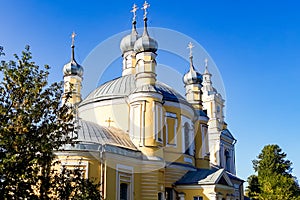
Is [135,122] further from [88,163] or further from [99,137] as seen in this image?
[88,163]

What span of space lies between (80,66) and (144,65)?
667 centimetres

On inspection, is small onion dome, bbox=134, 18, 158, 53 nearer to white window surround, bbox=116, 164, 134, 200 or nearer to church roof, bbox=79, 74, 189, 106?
church roof, bbox=79, 74, 189, 106

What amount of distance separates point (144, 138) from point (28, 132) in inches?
532

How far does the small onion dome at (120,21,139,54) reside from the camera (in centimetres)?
3362

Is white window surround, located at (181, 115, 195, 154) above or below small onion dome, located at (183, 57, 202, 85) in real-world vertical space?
below

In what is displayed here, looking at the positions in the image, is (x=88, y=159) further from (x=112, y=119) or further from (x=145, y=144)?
(x=112, y=119)

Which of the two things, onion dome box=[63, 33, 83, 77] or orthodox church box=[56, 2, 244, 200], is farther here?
onion dome box=[63, 33, 83, 77]

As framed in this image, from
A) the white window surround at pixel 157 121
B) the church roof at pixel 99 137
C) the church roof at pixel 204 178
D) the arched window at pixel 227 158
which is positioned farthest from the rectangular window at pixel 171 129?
the arched window at pixel 227 158

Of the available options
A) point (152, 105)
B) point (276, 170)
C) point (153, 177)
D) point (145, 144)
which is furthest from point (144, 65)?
point (276, 170)

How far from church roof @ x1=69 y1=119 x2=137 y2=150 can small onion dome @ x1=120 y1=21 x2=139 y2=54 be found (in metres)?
11.1

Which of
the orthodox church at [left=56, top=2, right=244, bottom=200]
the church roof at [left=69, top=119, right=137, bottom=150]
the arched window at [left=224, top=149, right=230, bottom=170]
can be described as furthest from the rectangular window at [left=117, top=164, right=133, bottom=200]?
the arched window at [left=224, top=149, right=230, bottom=170]

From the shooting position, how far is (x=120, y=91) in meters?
27.2

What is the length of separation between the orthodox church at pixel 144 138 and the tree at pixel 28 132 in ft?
29.4

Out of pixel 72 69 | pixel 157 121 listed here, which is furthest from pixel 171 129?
pixel 72 69
